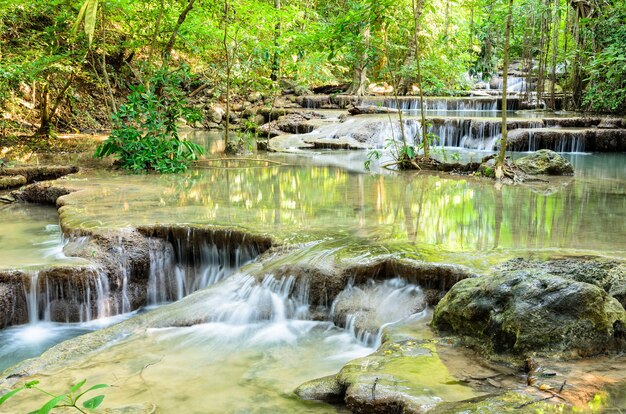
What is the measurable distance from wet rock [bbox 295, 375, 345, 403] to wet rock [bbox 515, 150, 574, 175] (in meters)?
8.08

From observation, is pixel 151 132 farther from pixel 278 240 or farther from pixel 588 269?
pixel 588 269

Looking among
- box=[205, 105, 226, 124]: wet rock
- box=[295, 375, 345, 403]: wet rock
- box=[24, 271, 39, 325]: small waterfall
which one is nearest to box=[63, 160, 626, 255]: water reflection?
box=[24, 271, 39, 325]: small waterfall

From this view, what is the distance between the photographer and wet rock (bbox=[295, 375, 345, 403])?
3404mm


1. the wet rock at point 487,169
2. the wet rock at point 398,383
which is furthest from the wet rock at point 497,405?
the wet rock at point 487,169

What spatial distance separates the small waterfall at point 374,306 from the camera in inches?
179

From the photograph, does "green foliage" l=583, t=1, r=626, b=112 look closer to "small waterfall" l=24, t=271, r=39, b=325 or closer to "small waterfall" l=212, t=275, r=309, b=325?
"small waterfall" l=212, t=275, r=309, b=325

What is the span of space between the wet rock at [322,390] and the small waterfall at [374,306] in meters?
0.93

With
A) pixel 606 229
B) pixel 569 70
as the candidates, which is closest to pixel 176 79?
pixel 606 229

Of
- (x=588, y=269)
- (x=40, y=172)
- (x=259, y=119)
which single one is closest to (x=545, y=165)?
(x=588, y=269)

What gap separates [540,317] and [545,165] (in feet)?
25.3

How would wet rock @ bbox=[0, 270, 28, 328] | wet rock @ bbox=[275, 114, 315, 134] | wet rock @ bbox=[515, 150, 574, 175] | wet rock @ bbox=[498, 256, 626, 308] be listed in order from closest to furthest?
wet rock @ bbox=[498, 256, 626, 308] < wet rock @ bbox=[0, 270, 28, 328] < wet rock @ bbox=[515, 150, 574, 175] < wet rock @ bbox=[275, 114, 315, 134]

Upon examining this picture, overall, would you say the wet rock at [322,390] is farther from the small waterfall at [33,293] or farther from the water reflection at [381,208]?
the small waterfall at [33,293]

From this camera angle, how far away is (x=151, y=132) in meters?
10.8

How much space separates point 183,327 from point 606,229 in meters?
4.51
